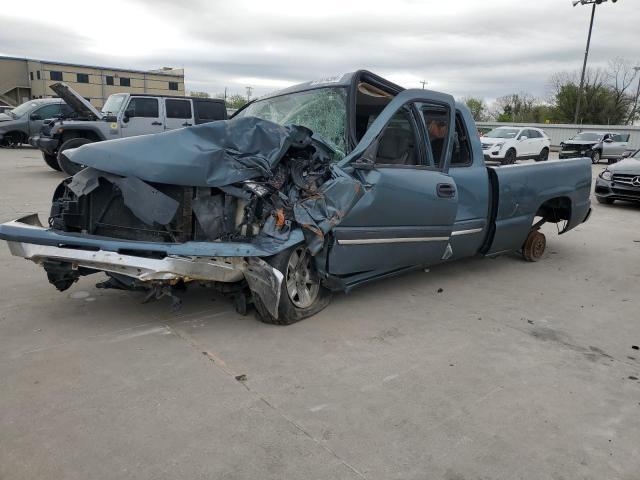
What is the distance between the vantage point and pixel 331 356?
12.0ft

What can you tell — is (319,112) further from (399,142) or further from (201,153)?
(201,153)

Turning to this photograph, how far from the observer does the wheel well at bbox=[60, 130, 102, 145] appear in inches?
493

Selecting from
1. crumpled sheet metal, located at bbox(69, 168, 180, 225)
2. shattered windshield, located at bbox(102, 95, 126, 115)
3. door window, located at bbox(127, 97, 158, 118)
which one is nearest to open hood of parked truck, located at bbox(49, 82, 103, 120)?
shattered windshield, located at bbox(102, 95, 126, 115)

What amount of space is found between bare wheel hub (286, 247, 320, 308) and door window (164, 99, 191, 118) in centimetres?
1134

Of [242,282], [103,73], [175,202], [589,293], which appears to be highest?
[103,73]

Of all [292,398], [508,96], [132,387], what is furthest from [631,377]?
[508,96]

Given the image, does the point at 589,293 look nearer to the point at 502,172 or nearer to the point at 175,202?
the point at 502,172

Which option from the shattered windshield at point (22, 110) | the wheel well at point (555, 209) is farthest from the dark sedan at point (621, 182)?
the shattered windshield at point (22, 110)

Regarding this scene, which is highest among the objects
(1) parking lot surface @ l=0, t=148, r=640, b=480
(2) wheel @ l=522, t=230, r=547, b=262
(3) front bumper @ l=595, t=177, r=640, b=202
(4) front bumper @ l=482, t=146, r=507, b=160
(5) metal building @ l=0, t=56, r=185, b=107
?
(5) metal building @ l=0, t=56, r=185, b=107

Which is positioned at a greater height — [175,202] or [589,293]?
[175,202]

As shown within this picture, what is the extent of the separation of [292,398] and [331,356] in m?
0.63

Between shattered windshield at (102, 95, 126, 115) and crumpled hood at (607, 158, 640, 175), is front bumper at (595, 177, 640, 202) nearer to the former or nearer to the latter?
crumpled hood at (607, 158, 640, 175)

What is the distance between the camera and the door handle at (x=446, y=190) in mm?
4812

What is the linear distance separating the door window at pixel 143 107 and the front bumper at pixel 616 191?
37.5ft
